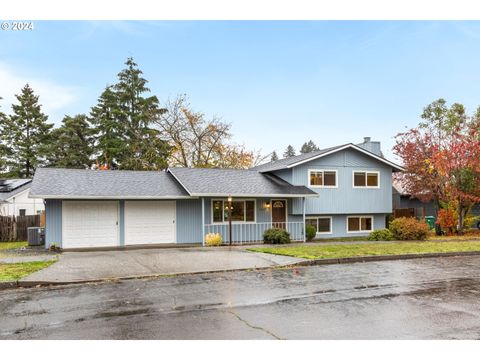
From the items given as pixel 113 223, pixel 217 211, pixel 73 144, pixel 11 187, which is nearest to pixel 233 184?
pixel 217 211

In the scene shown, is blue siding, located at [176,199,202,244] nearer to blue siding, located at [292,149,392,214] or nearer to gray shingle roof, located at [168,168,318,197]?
gray shingle roof, located at [168,168,318,197]

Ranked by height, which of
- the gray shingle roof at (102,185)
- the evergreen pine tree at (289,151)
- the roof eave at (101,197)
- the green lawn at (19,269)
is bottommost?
the green lawn at (19,269)

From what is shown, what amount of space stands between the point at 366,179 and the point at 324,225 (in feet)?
11.7

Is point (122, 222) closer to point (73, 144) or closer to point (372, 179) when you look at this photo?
point (372, 179)

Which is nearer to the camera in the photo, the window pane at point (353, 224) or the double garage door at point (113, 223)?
the double garage door at point (113, 223)

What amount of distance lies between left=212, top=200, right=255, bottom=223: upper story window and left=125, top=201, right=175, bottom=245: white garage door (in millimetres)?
2158

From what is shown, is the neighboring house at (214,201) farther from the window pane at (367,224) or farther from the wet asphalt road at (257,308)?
the wet asphalt road at (257,308)

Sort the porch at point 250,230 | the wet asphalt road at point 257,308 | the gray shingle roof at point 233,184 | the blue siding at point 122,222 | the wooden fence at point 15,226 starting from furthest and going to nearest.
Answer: the wooden fence at point 15,226 < the porch at point 250,230 < the gray shingle roof at point 233,184 < the blue siding at point 122,222 < the wet asphalt road at point 257,308

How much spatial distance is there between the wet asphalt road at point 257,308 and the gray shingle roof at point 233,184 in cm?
854

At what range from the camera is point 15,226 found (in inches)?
882

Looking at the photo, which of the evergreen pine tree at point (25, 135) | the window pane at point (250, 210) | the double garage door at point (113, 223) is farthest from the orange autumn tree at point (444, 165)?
the evergreen pine tree at point (25, 135)

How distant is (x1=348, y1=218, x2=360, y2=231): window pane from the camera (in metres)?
23.7

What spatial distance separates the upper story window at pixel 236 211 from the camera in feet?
66.1

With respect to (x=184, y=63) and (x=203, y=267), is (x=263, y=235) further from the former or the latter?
(x=184, y=63)
